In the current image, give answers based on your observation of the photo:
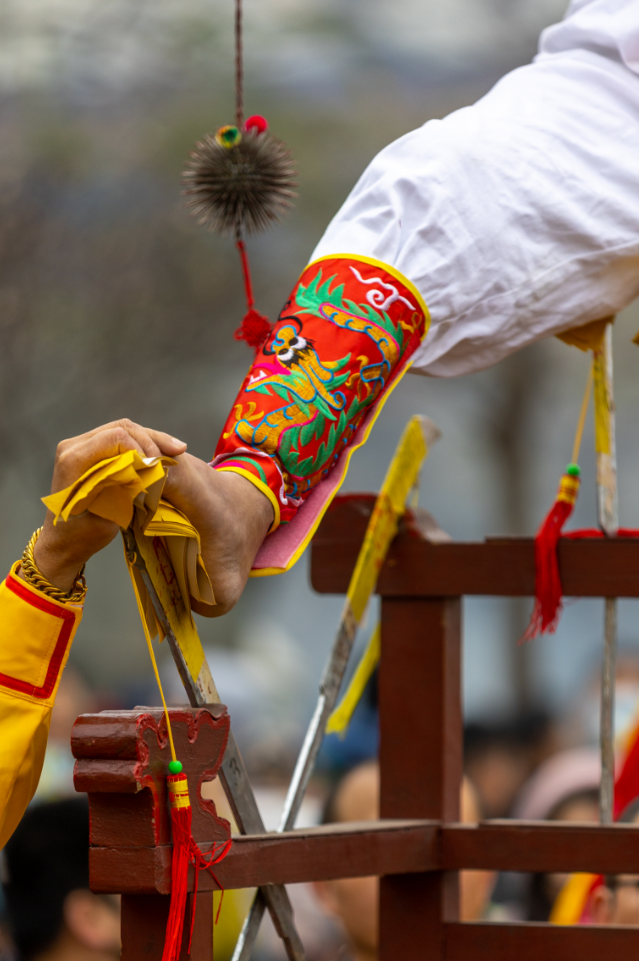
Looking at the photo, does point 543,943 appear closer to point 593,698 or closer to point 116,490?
point 116,490

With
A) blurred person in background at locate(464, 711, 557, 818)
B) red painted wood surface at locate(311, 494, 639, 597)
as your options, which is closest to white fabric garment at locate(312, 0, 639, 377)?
red painted wood surface at locate(311, 494, 639, 597)

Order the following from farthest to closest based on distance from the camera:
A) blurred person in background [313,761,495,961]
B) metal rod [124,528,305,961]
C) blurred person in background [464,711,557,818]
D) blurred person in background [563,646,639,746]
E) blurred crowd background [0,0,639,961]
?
blurred crowd background [0,0,639,961], blurred person in background [563,646,639,746], blurred person in background [464,711,557,818], blurred person in background [313,761,495,961], metal rod [124,528,305,961]

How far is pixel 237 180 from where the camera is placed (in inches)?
42.2

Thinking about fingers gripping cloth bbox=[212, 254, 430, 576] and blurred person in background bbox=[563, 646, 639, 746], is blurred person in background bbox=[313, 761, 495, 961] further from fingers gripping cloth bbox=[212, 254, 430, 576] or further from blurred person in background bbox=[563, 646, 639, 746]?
fingers gripping cloth bbox=[212, 254, 430, 576]

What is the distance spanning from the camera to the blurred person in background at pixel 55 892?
2535 millimetres

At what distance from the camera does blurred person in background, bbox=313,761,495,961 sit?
239 cm

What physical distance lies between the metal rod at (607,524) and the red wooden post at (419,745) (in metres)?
0.17

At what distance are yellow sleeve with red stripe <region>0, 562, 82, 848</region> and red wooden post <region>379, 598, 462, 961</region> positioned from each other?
24.0 inches

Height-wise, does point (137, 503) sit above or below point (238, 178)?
below

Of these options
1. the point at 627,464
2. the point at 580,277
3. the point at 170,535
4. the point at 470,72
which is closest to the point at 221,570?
the point at 170,535

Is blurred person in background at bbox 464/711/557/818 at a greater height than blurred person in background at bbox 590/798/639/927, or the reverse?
blurred person in background at bbox 464/711/557/818

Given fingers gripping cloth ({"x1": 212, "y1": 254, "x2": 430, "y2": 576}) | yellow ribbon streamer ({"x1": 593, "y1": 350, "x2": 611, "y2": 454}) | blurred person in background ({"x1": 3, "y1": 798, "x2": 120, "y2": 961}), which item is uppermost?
yellow ribbon streamer ({"x1": 593, "y1": 350, "x2": 611, "y2": 454})

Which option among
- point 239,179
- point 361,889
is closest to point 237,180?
point 239,179

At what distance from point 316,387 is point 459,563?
472 mm
